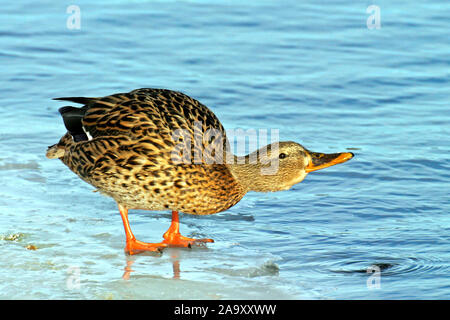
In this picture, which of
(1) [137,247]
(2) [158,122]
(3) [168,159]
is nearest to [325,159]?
(3) [168,159]

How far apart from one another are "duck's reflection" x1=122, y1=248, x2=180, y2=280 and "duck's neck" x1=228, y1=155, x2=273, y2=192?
29.0 inches

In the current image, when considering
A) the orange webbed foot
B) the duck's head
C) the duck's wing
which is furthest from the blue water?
the duck's wing

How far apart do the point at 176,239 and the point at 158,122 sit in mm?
989

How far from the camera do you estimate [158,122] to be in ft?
19.8

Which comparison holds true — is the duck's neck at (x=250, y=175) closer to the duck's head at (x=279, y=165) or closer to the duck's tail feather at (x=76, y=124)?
the duck's head at (x=279, y=165)

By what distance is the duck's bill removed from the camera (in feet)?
19.4

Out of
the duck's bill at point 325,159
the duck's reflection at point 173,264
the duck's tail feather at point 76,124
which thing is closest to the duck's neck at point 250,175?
the duck's bill at point 325,159

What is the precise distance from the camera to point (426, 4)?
14438 mm

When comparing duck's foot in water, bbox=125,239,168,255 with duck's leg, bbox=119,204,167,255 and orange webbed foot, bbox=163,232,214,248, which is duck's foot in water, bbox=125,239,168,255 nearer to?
duck's leg, bbox=119,204,167,255

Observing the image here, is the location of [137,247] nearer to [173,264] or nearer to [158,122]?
[173,264]

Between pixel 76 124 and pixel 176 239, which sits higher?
pixel 76 124

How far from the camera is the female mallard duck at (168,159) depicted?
19.4 feet

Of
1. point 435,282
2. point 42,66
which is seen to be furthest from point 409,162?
point 42,66
